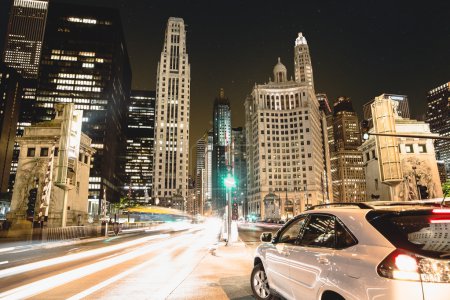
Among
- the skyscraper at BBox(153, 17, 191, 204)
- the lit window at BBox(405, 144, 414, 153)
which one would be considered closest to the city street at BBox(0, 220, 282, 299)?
the lit window at BBox(405, 144, 414, 153)

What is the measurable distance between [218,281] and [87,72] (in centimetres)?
11352

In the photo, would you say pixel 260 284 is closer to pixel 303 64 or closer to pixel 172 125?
pixel 172 125

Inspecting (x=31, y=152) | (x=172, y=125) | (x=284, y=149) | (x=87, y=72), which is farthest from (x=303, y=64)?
(x=31, y=152)

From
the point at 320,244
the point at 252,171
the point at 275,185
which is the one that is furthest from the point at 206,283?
the point at 252,171

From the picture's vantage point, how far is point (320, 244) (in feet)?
12.9

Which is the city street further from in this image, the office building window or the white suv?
the office building window

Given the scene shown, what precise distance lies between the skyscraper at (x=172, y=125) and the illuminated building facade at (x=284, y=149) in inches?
1438

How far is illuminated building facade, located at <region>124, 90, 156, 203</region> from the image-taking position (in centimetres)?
17550

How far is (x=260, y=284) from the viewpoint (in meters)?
5.94

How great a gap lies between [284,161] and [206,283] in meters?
129

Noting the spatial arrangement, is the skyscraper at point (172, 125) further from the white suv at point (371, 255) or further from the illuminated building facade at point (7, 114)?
the white suv at point (371, 255)

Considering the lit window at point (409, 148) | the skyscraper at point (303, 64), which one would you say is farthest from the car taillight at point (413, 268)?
the skyscraper at point (303, 64)

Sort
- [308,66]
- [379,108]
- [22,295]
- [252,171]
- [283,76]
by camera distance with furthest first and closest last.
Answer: [308,66]
[283,76]
[252,171]
[379,108]
[22,295]

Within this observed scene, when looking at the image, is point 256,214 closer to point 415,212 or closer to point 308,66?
point 308,66
